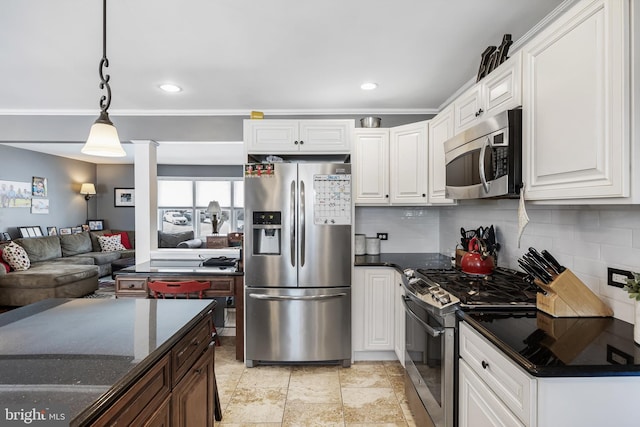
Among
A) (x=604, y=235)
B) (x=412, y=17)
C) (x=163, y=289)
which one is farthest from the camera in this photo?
(x=163, y=289)

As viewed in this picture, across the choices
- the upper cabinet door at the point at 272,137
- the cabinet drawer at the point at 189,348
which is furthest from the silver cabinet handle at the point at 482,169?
the upper cabinet door at the point at 272,137

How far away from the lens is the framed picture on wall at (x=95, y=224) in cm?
778

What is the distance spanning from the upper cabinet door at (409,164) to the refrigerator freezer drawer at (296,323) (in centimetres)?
103

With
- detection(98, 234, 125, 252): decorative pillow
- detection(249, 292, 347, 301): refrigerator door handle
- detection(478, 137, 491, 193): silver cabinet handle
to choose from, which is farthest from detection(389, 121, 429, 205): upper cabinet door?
detection(98, 234, 125, 252): decorative pillow

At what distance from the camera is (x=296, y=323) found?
2984mm

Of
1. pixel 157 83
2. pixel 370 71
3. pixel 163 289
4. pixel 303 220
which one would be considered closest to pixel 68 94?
pixel 157 83

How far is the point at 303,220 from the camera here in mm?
2961

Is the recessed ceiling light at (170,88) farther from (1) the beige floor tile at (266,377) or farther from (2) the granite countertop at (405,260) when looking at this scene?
(1) the beige floor tile at (266,377)

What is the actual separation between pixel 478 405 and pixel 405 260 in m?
1.83

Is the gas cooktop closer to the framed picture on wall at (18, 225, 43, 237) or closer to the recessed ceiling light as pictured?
the recessed ceiling light

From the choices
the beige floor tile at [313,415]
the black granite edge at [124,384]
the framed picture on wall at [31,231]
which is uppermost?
the framed picture on wall at [31,231]

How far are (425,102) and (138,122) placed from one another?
312cm

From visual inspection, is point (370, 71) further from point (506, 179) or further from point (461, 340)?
point (461, 340)

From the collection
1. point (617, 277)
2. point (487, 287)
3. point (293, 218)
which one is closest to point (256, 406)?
point (293, 218)
